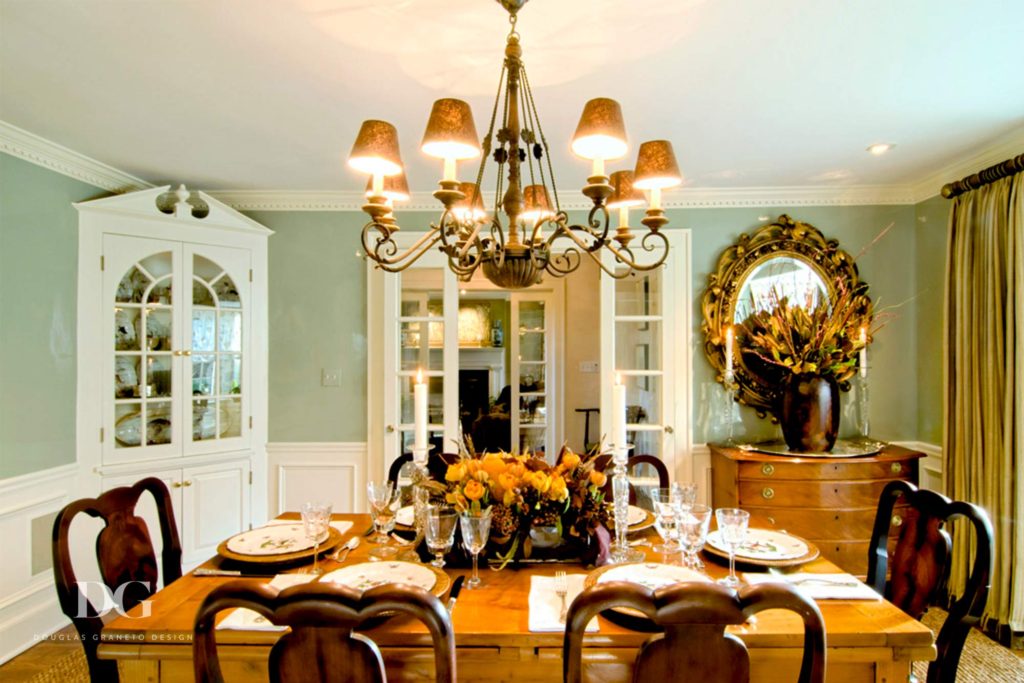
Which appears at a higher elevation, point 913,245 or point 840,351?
point 913,245

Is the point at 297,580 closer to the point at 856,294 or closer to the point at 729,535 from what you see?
the point at 729,535

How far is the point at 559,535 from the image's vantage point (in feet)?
5.52

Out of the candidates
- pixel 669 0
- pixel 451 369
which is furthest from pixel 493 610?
pixel 451 369

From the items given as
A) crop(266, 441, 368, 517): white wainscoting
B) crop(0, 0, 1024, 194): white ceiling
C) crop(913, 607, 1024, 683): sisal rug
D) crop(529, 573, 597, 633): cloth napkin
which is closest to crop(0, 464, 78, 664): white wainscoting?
crop(266, 441, 368, 517): white wainscoting

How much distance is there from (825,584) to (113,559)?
207 centimetres

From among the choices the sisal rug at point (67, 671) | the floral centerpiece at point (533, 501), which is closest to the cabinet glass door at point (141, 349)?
the sisal rug at point (67, 671)

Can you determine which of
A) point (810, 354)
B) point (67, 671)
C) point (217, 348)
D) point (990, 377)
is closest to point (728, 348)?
point (810, 354)

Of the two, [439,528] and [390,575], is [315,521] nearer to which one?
[390,575]

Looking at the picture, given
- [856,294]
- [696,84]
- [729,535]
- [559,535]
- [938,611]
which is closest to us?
[729,535]

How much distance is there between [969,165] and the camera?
2885mm

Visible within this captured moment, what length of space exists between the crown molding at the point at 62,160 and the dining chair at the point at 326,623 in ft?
8.66

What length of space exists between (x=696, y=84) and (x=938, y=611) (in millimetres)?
2986

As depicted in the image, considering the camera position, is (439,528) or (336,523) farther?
(336,523)

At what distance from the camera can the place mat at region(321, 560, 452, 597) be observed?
146cm
